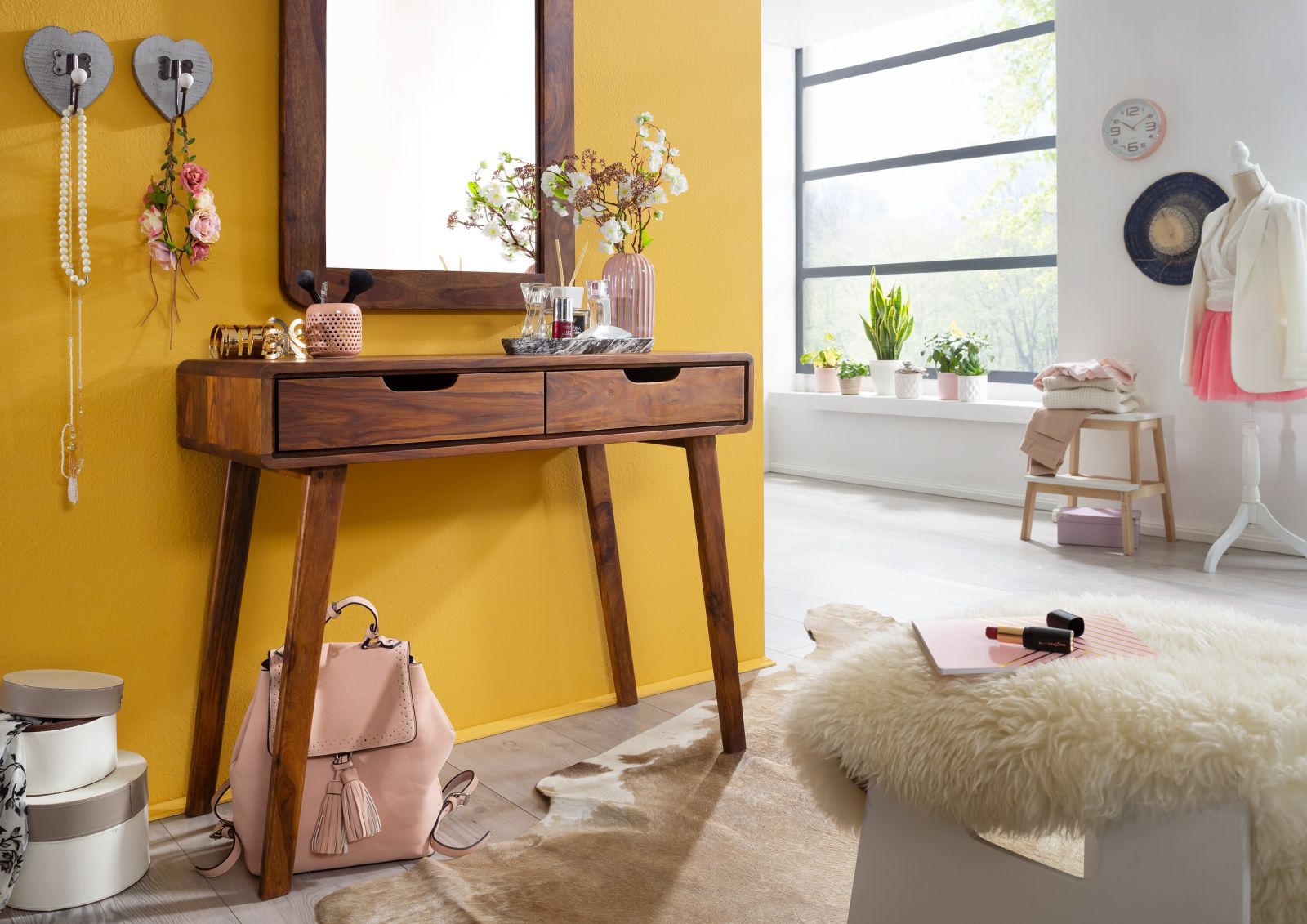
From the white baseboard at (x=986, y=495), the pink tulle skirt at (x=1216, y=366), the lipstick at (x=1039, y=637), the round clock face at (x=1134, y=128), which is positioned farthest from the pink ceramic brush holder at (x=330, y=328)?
the round clock face at (x=1134, y=128)

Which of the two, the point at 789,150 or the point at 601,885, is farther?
the point at 789,150

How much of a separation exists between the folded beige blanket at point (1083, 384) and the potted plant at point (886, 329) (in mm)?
1703

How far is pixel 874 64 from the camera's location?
688 cm

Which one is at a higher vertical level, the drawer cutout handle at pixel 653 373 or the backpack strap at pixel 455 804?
the drawer cutout handle at pixel 653 373

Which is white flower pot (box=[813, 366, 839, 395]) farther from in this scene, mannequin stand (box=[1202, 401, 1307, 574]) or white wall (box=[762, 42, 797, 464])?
mannequin stand (box=[1202, 401, 1307, 574])

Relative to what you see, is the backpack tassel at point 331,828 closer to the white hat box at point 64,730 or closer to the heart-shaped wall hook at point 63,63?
the white hat box at point 64,730

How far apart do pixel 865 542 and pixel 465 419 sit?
3.20 metres

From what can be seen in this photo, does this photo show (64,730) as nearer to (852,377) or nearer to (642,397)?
(642,397)

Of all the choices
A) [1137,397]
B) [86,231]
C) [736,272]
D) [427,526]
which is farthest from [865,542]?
[86,231]

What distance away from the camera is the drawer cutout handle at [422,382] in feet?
6.45

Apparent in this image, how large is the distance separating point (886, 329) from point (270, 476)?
4997 mm

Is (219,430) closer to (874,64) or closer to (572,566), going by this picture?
(572,566)

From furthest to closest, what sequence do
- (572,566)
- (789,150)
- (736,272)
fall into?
(789,150), (736,272), (572,566)

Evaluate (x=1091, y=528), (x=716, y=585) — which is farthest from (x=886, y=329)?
(x=716, y=585)
